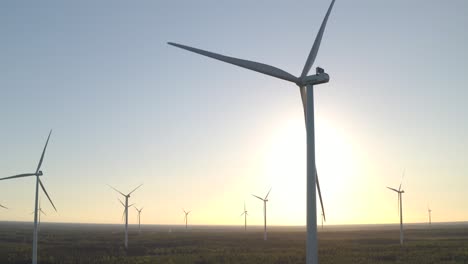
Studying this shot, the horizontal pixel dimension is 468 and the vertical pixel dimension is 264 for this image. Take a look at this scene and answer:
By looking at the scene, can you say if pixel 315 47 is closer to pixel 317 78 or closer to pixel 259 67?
pixel 259 67

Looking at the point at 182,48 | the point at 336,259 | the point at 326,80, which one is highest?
the point at 182,48

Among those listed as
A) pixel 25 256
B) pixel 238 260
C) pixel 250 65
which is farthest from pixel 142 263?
pixel 250 65

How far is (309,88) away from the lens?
24.9 m

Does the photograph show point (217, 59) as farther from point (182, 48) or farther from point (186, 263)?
point (186, 263)

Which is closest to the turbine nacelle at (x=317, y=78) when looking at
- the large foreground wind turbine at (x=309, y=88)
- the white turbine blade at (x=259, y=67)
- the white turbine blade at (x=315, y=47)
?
the large foreground wind turbine at (x=309, y=88)

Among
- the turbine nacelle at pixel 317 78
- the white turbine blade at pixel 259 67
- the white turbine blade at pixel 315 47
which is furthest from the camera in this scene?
the white turbine blade at pixel 315 47

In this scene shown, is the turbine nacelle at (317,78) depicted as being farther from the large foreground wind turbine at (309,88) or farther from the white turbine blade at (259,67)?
the white turbine blade at (259,67)

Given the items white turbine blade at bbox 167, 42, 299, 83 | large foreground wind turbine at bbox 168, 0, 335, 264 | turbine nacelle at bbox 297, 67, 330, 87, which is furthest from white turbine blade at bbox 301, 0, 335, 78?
turbine nacelle at bbox 297, 67, 330, 87

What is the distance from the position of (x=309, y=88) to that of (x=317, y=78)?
703 mm

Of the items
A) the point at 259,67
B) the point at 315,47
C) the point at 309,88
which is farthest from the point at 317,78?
the point at 315,47

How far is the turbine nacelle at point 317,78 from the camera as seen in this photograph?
79.9 ft

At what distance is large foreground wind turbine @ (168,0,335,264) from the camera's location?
2241cm

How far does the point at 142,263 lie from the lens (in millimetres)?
55156

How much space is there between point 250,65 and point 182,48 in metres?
4.07
